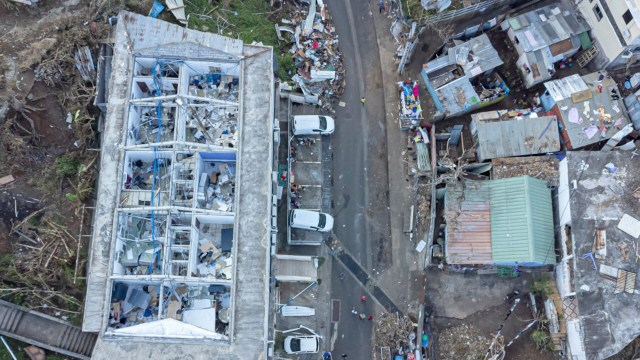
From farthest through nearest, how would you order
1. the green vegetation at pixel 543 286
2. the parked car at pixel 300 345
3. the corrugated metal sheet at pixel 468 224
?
the green vegetation at pixel 543 286 → the corrugated metal sheet at pixel 468 224 → the parked car at pixel 300 345

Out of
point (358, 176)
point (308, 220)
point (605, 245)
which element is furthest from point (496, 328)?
point (308, 220)

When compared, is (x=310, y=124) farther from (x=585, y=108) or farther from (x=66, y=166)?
(x=585, y=108)

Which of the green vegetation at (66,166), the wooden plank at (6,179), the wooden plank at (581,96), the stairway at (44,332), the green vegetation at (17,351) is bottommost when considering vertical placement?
the green vegetation at (17,351)

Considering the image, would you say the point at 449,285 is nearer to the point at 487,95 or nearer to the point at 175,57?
the point at 487,95

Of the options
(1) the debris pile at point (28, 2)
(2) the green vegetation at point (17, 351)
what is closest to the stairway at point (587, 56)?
(1) the debris pile at point (28, 2)

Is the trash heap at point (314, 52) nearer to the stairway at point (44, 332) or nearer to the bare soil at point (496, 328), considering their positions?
the bare soil at point (496, 328)

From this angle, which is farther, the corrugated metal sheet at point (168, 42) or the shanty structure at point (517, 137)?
the shanty structure at point (517, 137)

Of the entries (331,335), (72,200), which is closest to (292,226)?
(331,335)
